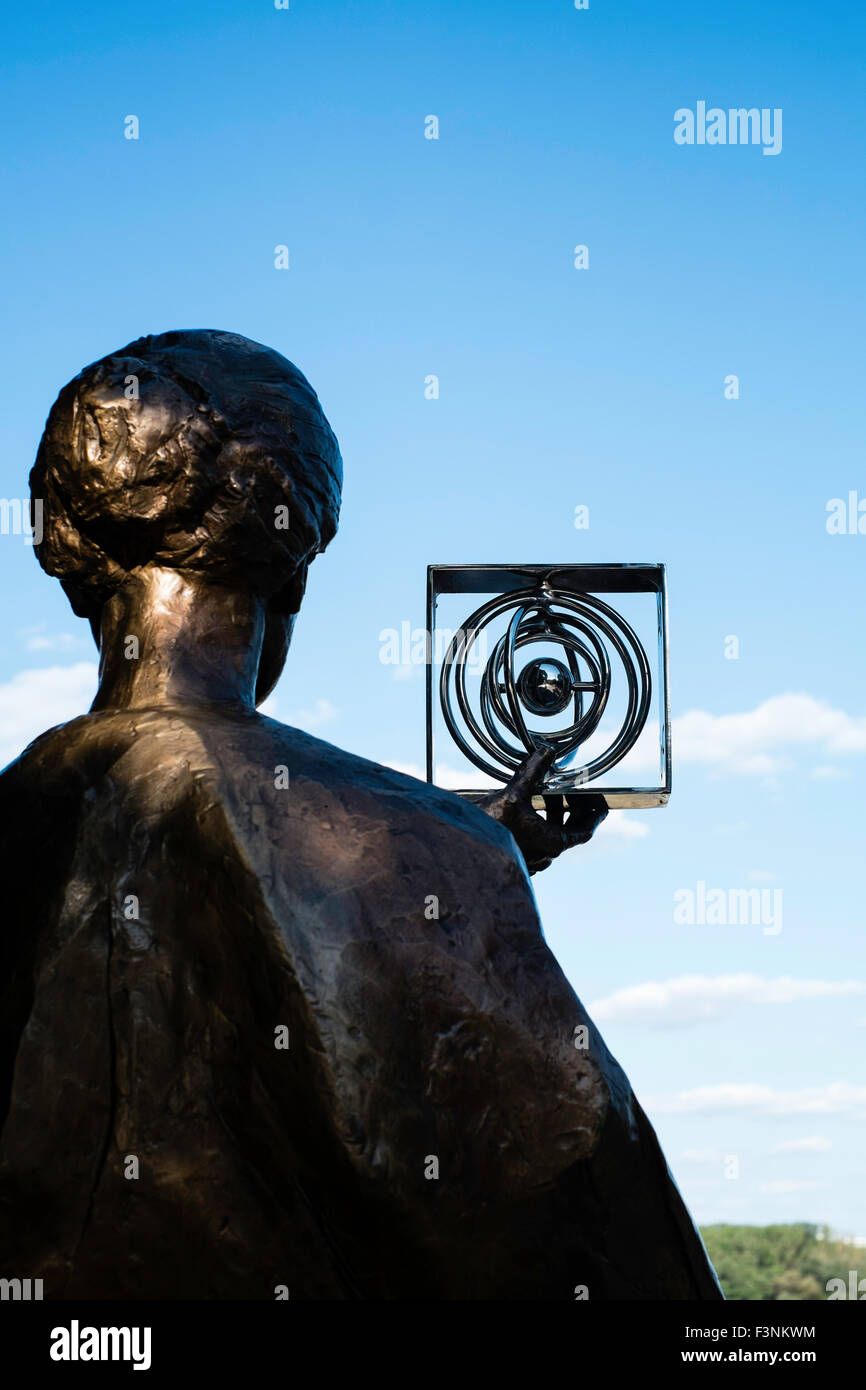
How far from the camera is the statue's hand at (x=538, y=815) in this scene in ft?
13.1

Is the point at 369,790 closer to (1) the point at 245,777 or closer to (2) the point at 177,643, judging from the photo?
(1) the point at 245,777

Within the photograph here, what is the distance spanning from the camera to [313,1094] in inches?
115

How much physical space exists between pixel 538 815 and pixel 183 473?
1.16 meters

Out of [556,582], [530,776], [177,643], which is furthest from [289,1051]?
[556,582]

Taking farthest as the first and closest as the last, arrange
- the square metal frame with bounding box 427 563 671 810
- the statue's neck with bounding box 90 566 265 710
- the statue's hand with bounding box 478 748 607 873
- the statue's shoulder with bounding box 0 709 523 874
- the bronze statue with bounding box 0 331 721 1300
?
the square metal frame with bounding box 427 563 671 810, the statue's hand with bounding box 478 748 607 873, the statue's neck with bounding box 90 566 265 710, the statue's shoulder with bounding box 0 709 523 874, the bronze statue with bounding box 0 331 721 1300

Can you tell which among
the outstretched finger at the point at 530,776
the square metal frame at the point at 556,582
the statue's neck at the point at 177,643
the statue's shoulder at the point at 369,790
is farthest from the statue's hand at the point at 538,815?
the statue's neck at the point at 177,643

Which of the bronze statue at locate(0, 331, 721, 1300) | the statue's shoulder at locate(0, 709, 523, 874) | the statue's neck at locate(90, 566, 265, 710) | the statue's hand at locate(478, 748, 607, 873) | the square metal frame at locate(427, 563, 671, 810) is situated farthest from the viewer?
the square metal frame at locate(427, 563, 671, 810)

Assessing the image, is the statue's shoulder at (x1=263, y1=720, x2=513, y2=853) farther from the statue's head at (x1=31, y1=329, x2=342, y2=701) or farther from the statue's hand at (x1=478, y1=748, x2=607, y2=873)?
the statue's hand at (x1=478, y1=748, x2=607, y2=873)

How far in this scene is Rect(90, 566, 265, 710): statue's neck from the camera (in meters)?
3.43

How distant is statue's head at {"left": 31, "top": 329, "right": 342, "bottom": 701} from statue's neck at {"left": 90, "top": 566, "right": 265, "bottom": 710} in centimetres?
3

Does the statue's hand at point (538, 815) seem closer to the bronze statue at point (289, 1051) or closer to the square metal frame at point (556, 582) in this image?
the square metal frame at point (556, 582)

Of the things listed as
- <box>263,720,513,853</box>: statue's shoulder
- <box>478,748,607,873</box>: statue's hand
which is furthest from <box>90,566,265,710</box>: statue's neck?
<box>478,748,607,873</box>: statue's hand
